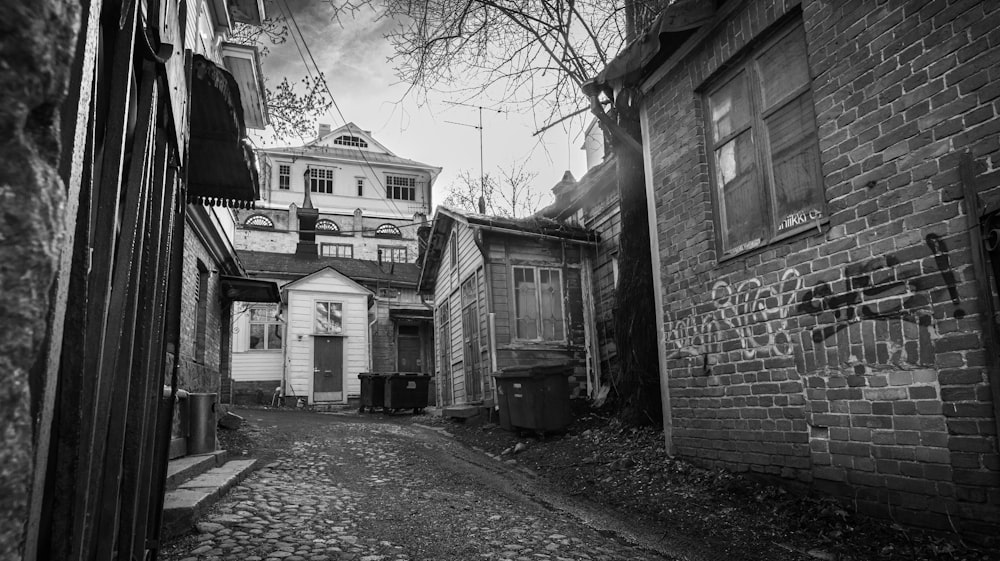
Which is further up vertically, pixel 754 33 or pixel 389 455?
pixel 754 33

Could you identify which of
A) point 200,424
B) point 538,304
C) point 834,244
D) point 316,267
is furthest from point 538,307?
point 316,267

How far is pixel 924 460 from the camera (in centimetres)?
388

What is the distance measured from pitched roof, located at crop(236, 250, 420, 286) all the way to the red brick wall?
2261 centimetres

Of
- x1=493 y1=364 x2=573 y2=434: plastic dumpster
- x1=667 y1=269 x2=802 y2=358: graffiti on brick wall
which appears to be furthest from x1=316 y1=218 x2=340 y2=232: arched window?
x1=667 y1=269 x2=802 y2=358: graffiti on brick wall

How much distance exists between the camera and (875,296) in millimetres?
4219

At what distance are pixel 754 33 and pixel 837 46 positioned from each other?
1.02 m

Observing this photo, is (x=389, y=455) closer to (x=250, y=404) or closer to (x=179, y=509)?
(x=179, y=509)

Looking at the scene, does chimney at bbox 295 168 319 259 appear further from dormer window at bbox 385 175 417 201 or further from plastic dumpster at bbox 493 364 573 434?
plastic dumpster at bbox 493 364 573 434

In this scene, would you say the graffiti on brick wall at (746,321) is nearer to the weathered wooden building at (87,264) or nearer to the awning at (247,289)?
the weathered wooden building at (87,264)

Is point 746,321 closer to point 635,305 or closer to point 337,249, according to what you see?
point 635,305

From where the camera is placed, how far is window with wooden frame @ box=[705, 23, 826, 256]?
507 centimetres

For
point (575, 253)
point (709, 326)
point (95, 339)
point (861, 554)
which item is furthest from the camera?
point (575, 253)

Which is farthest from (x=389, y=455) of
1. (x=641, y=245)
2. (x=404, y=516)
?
(x=641, y=245)

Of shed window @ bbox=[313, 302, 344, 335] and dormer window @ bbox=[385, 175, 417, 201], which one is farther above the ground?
dormer window @ bbox=[385, 175, 417, 201]
